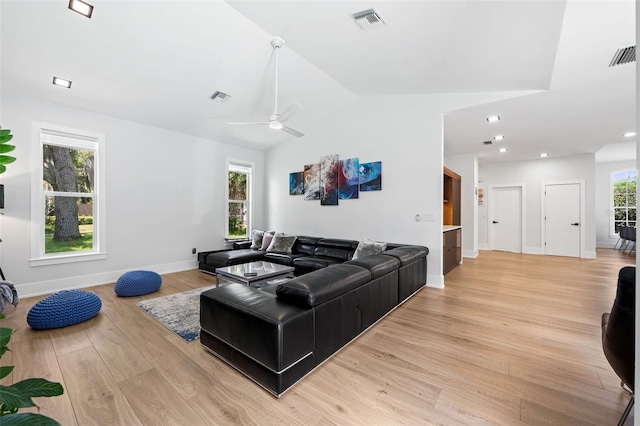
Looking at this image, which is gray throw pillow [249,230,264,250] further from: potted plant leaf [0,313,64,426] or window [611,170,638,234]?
window [611,170,638,234]

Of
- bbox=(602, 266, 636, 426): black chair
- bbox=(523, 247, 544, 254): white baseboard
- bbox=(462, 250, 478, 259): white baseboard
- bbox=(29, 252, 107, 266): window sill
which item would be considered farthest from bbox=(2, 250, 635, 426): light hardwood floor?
bbox=(523, 247, 544, 254): white baseboard

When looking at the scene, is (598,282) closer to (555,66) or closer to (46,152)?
(555,66)

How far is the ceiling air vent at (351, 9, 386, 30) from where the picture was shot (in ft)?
8.64

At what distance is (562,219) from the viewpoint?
7.26m

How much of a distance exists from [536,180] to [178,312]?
9.19 meters

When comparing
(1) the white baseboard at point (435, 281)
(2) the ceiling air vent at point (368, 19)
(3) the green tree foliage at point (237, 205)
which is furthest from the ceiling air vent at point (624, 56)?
(3) the green tree foliage at point (237, 205)

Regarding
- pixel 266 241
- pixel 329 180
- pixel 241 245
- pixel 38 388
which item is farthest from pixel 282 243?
pixel 38 388

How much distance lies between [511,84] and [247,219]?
19.0ft

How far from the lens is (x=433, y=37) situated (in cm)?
286

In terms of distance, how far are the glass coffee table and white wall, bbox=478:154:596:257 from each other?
6.97 meters

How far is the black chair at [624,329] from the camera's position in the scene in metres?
1.34

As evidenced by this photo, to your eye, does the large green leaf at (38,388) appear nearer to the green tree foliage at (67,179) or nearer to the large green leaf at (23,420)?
the large green leaf at (23,420)

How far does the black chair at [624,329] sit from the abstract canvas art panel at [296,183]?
17.2 feet

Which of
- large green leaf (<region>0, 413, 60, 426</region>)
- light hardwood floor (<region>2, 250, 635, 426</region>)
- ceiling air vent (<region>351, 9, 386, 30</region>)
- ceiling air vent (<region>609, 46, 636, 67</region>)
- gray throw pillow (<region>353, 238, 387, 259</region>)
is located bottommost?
light hardwood floor (<region>2, 250, 635, 426</region>)
